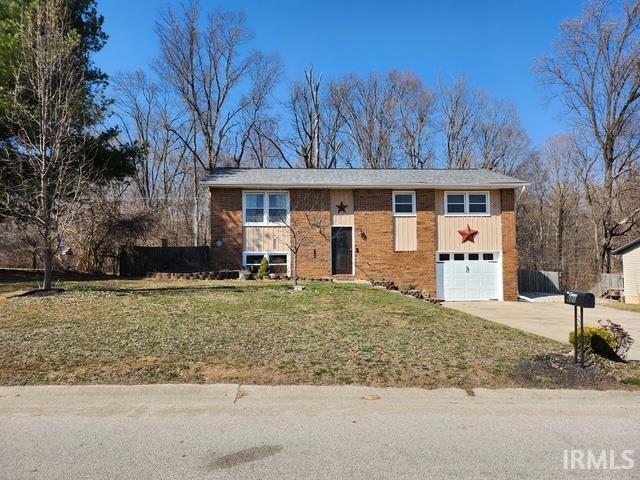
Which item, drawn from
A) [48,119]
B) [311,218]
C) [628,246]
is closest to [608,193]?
[628,246]

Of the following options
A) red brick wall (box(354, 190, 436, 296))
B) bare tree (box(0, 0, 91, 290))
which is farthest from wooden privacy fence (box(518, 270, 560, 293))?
bare tree (box(0, 0, 91, 290))

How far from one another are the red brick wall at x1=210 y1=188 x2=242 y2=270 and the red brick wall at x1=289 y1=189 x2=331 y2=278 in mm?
2395

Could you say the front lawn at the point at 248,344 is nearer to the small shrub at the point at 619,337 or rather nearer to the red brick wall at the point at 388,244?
the small shrub at the point at 619,337

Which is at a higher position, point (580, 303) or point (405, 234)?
point (405, 234)

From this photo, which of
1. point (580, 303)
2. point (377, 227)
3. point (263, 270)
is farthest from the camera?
point (377, 227)

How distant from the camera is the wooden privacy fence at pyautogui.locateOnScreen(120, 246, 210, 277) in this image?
67.7 ft

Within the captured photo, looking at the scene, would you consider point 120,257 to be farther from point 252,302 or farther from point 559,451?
point 559,451

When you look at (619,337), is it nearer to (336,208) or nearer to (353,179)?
(336,208)

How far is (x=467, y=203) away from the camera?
71.2 ft

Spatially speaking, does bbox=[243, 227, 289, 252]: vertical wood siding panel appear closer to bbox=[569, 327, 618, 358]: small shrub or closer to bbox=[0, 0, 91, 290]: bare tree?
bbox=[0, 0, 91, 290]: bare tree

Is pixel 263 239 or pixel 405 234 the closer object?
pixel 263 239

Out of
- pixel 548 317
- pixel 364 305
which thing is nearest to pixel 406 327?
pixel 364 305

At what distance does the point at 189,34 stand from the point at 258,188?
20144 millimetres

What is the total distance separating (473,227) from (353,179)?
6066mm
